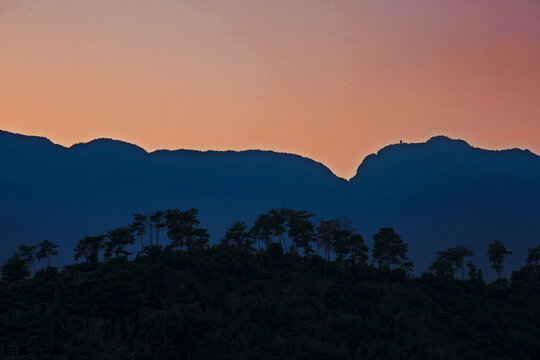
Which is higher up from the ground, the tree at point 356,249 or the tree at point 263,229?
the tree at point 263,229

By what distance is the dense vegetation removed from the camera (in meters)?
44.8

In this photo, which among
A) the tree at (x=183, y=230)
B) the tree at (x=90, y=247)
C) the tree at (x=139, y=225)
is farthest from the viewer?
the tree at (x=139, y=225)

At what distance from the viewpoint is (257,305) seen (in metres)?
55.7

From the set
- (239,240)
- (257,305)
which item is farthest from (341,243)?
(257,305)

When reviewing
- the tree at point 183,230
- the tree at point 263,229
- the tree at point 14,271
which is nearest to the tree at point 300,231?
the tree at point 263,229

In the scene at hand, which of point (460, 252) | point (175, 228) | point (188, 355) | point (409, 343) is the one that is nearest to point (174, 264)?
point (175, 228)

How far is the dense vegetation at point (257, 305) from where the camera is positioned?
1766 inches

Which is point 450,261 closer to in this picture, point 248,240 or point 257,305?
point 248,240

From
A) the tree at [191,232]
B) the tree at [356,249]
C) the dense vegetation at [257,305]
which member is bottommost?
the dense vegetation at [257,305]

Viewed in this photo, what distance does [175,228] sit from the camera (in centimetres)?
7519

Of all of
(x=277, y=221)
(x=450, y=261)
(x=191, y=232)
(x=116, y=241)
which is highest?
(x=277, y=221)

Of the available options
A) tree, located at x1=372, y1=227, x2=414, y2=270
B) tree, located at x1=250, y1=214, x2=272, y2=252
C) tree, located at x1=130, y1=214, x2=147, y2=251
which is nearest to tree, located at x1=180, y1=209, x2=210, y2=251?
tree, located at x1=130, y1=214, x2=147, y2=251

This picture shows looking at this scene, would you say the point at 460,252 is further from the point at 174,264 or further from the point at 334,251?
the point at 174,264

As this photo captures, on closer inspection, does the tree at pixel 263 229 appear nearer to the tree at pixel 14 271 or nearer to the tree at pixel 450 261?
the tree at pixel 450 261
